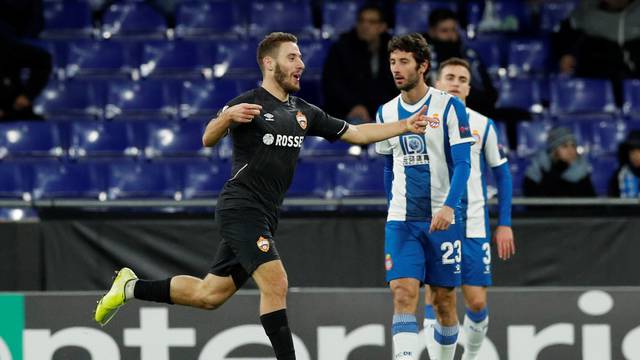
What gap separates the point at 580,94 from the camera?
12125 millimetres

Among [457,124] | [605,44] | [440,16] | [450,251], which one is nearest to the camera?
[457,124]

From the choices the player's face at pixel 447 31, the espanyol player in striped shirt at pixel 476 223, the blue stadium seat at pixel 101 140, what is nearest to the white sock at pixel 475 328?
the espanyol player in striped shirt at pixel 476 223

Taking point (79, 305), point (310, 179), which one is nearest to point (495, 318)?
point (79, 305)

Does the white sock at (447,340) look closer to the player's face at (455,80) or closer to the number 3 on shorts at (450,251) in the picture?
the number 3 on shorts at (450,251)

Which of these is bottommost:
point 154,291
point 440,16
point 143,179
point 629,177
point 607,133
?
point 154,291

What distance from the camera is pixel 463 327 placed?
7676 millimetres

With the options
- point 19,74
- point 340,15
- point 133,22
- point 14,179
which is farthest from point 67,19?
point 340,15

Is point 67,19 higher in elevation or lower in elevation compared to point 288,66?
higher

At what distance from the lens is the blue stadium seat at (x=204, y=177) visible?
1096 centimetres

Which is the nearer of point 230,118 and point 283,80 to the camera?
point 230,118

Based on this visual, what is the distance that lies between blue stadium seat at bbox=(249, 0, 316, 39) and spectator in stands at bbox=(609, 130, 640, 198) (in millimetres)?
3380

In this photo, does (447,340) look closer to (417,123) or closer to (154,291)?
(417,123)

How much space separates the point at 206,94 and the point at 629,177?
3.96 meters

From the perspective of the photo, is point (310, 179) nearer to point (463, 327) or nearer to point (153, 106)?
point (153, 106)
